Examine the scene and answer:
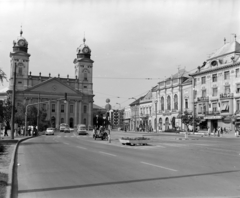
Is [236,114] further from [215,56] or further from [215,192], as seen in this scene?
[215,192]

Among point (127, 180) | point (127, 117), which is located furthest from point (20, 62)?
point (127, 180)

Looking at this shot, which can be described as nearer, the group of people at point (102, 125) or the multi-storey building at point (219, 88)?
the group of people at point (102, 125)

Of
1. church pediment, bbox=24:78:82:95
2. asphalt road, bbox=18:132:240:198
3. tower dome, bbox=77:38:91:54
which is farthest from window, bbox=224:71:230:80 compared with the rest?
tower dome, bbox=77:38:91:54

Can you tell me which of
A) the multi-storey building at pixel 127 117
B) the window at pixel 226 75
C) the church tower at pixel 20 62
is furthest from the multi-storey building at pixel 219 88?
the church tower at pixel 20 62

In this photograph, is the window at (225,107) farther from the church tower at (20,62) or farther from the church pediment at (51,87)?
the church tower at (20,62)

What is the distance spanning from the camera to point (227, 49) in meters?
64.1

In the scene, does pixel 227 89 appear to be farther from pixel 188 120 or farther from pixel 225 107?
pixel 188 120

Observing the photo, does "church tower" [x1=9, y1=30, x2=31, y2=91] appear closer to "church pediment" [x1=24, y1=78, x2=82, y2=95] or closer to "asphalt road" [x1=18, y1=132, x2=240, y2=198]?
"church pediment" [x1=24, y1=78, x2=82, y2=95]

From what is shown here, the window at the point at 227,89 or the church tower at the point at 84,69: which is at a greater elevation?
the church tower at the point at 84,69

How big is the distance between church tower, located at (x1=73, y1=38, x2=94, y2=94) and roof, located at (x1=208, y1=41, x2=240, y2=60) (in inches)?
2497

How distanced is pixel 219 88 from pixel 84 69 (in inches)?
2707

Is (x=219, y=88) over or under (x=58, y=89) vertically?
under

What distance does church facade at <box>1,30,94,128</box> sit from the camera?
110438mm

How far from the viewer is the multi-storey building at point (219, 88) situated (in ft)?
193
